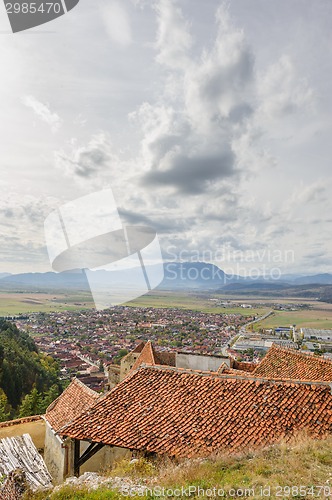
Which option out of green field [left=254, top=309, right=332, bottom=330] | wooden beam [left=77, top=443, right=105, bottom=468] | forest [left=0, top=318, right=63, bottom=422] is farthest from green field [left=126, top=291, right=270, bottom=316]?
wooden beam [left=77, top=443, right=105, bottom=468]

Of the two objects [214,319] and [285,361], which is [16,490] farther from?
[214,319]

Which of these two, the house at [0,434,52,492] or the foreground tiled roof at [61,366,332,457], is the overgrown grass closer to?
the foreground tiled roof at [61,366,332,457]

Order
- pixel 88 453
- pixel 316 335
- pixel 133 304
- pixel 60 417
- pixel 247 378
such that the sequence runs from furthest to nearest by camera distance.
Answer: pixel 133 304, pixel 316 335, pixel 60 417, pixel 247 378, pixel 88 453

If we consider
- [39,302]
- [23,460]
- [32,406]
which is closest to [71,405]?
[23,460]

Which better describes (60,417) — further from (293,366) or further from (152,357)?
(293,366)

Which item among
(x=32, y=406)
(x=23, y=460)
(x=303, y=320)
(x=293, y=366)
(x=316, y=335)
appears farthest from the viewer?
(x=303, y=320)

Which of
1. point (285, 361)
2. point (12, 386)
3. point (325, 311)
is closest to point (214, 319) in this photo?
point (325, 311)

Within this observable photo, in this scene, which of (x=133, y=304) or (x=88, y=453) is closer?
(x=88, y=453)
